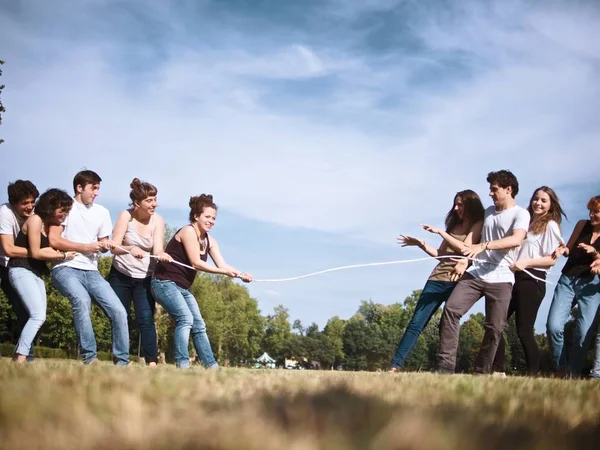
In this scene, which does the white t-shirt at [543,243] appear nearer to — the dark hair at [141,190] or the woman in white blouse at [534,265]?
the woman in white blouse at [534,265]

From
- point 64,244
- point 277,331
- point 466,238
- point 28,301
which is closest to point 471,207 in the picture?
point 466,238

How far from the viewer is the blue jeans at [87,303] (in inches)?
305

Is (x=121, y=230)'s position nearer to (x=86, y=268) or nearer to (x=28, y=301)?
(x=86, y=268)

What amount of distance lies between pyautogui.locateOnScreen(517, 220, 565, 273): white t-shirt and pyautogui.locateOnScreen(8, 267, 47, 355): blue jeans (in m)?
6.19

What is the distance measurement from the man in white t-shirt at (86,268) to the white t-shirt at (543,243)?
5.40m

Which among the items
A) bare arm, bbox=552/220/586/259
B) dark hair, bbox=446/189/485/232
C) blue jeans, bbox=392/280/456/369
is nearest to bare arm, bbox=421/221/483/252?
dark hair, bbox=446/189/485/232

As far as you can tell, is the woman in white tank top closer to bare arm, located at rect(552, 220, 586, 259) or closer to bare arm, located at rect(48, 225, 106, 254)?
bare arm, located at rect(48, 225, 106, 254)

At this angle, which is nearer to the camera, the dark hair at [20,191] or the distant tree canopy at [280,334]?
the dark hair at [20,191]

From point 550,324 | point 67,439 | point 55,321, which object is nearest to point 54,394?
point 67,439

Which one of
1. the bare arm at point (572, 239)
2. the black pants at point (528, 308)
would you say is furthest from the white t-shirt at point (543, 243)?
the black pants at point (528, 308)

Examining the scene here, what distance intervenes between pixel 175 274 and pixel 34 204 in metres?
1.95

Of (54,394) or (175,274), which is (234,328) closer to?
(175,274)

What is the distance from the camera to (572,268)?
8617 mm

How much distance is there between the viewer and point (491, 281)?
8.09 m
